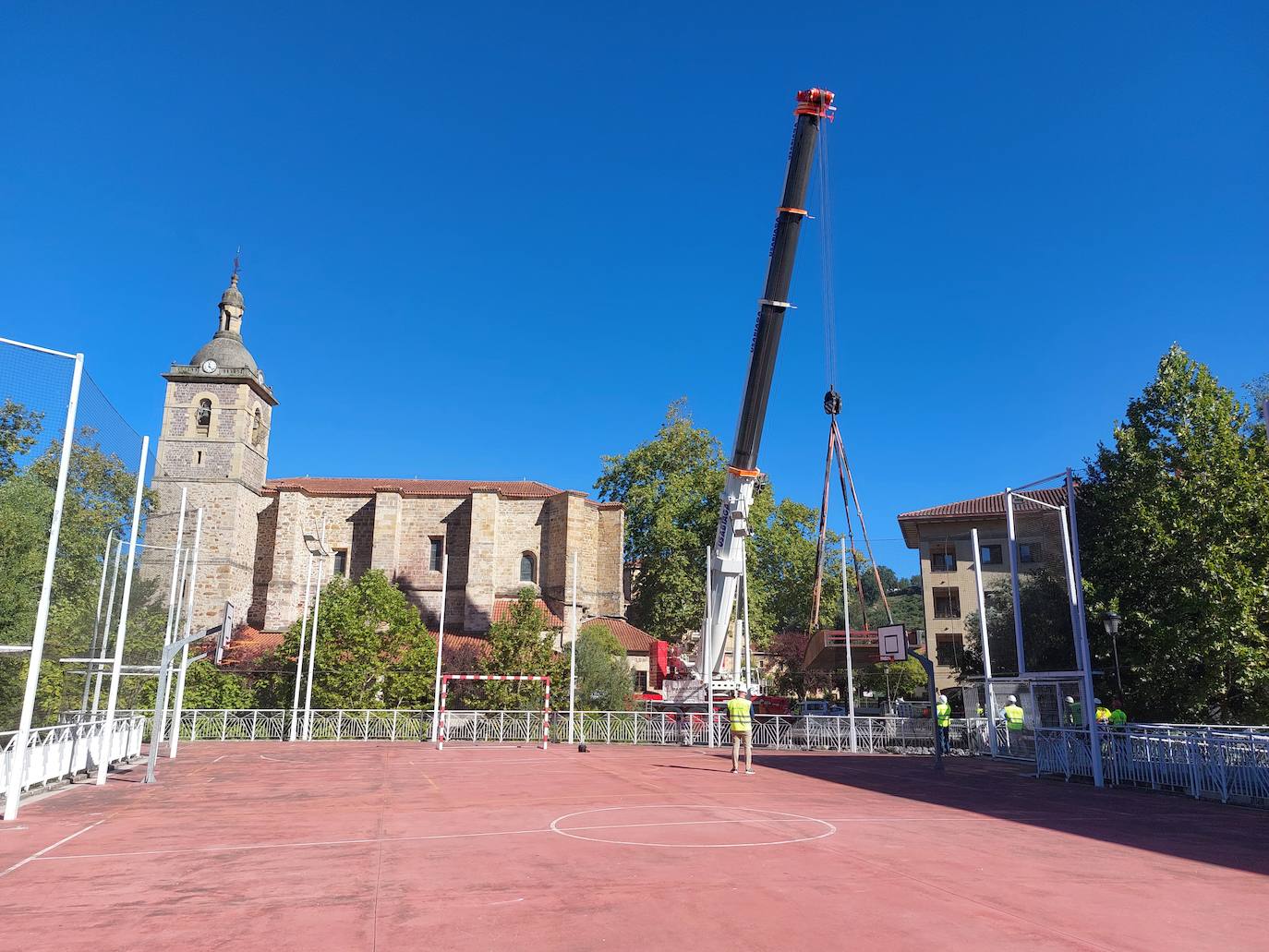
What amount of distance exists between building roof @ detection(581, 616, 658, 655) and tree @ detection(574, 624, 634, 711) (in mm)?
7295

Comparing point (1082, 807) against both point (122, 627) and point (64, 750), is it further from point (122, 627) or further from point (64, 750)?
point (122, 627)

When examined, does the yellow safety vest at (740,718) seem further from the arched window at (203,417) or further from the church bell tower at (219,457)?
the arched window at (203,417)

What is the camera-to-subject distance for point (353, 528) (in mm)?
51969

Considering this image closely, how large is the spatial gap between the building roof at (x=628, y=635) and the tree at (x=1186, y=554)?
23585 millimetres

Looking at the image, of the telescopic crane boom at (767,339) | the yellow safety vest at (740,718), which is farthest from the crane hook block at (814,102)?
the yellow safety vest at (740,718)

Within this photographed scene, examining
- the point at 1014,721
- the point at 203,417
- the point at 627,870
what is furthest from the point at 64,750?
the point at 203,417

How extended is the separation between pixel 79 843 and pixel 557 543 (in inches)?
1624

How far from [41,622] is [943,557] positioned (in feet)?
141

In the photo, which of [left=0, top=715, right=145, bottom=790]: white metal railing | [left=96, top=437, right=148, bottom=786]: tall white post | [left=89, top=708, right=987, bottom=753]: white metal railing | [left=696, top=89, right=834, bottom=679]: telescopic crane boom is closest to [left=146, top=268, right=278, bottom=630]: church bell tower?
[left=89, top=708, right=987, bottom=753]: white metal railing

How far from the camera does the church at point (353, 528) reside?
48969 millimetres

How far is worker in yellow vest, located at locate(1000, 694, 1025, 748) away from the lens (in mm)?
22016

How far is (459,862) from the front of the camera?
25.5 ft

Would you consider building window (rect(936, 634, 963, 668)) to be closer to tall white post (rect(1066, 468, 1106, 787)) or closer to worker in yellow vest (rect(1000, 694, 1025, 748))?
worker in yellow vest (rect(1000, 694, 1025, 748))

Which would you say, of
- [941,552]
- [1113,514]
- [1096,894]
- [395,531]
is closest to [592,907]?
[1096,894]
